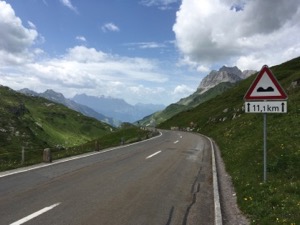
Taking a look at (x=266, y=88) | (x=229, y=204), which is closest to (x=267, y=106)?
(x=266, y=88)

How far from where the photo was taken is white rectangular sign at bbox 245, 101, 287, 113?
1110cm

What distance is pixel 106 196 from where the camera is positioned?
35.8ft

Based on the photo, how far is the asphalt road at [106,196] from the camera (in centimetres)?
853

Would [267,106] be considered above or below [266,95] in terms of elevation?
below

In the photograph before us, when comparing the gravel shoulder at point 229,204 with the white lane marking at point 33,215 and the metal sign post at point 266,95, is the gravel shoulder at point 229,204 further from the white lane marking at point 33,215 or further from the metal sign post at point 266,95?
the white lane marking at point 33,215

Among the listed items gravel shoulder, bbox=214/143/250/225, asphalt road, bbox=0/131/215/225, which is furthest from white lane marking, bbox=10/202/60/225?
gravel shoulder, bbox=214/143/250/225

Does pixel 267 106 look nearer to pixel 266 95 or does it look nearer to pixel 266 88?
pixel 266 95

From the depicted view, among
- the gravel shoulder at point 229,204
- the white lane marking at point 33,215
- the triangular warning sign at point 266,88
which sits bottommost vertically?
the gravel shoulder at point 229,204

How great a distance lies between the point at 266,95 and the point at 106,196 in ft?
19.9

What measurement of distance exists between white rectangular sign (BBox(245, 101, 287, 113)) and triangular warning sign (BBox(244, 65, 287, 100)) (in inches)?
6.4

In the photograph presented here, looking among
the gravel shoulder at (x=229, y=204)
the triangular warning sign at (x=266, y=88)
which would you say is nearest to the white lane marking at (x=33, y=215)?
the gravel shoulder at (x=229, y=204)

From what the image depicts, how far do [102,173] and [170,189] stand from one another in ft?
13.7

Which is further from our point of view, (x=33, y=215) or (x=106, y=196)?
(x=106, y=196)

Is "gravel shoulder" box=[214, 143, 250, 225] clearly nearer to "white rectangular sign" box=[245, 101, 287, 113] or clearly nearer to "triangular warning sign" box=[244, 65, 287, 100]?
"white rectangular sign" box=[245, 101, 287, 113]
